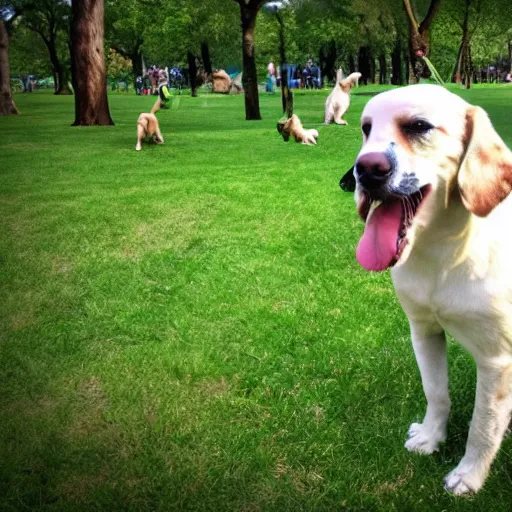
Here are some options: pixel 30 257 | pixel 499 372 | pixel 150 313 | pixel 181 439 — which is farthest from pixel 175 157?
pixel 499 372

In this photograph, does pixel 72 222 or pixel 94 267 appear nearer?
pixel 94 267

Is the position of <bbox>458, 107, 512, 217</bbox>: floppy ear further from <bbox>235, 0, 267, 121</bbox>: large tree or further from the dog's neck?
<bbox>235, 0, 267, 121</bbox>: large tree

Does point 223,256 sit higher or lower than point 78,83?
lower

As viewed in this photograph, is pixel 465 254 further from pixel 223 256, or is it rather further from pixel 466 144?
pixel 223 256

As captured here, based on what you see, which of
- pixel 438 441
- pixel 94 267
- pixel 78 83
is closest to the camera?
pixel 438 441

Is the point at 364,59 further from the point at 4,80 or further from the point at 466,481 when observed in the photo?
the point at 466,481

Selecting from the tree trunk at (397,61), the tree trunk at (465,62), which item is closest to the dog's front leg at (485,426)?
the tree trunk at (465,62)

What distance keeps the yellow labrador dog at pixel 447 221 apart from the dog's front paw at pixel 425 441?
30 cm

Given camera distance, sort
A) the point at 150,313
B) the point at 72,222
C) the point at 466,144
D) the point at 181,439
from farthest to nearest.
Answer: the point at 72,222 < the point at 150,313 < the point at 181,439 < the point at 466,144

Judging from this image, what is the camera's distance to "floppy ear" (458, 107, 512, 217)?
2076 millimetres

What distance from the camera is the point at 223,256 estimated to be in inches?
236

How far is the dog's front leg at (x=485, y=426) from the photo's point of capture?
7.77 feet

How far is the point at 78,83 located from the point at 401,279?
756 inches

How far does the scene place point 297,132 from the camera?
14.6m
